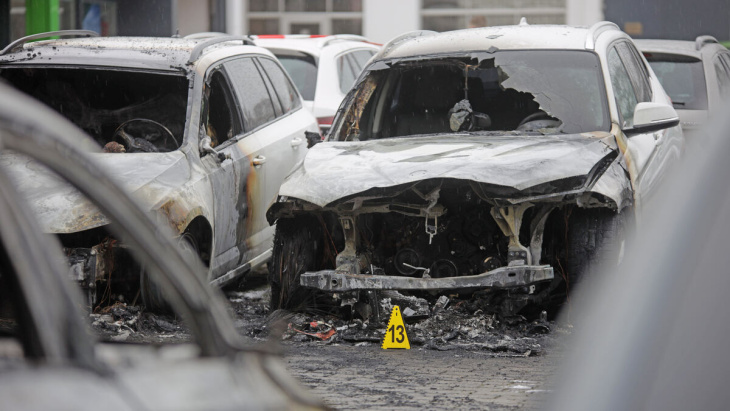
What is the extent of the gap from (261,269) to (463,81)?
3112 mm

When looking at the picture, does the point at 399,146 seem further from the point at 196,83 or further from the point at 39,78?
the point at 39,78

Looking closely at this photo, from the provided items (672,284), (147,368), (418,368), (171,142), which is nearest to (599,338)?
(672,284)

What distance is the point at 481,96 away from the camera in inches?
318

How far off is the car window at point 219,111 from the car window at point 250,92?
0.44ft

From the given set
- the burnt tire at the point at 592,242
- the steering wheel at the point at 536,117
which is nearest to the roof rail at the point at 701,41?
the steering wheel at the point at 536,117

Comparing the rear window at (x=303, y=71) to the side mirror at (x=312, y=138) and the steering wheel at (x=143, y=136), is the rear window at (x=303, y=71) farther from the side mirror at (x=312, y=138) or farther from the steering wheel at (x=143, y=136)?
the side mirror at (x=312, y=138)

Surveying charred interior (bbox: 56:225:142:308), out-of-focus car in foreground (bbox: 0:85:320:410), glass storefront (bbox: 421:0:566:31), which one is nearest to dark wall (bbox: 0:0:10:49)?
charred interior (bbox: 56:225:142:308)

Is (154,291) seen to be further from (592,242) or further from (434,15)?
(434,15)

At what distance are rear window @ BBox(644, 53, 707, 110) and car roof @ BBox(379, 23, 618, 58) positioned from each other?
A: 427 cm

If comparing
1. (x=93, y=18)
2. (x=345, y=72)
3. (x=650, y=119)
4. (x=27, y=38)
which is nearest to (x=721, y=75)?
(x=345, y=72)

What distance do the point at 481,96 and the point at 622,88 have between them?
3.19 feet

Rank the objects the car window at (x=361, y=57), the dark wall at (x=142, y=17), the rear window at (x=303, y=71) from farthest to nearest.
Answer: the dark wall at (x=142, y=17) → the car window at (x=361, y=57) → the rear window at (x=303, y=71)

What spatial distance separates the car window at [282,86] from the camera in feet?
31.0

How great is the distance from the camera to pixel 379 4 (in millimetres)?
27656
